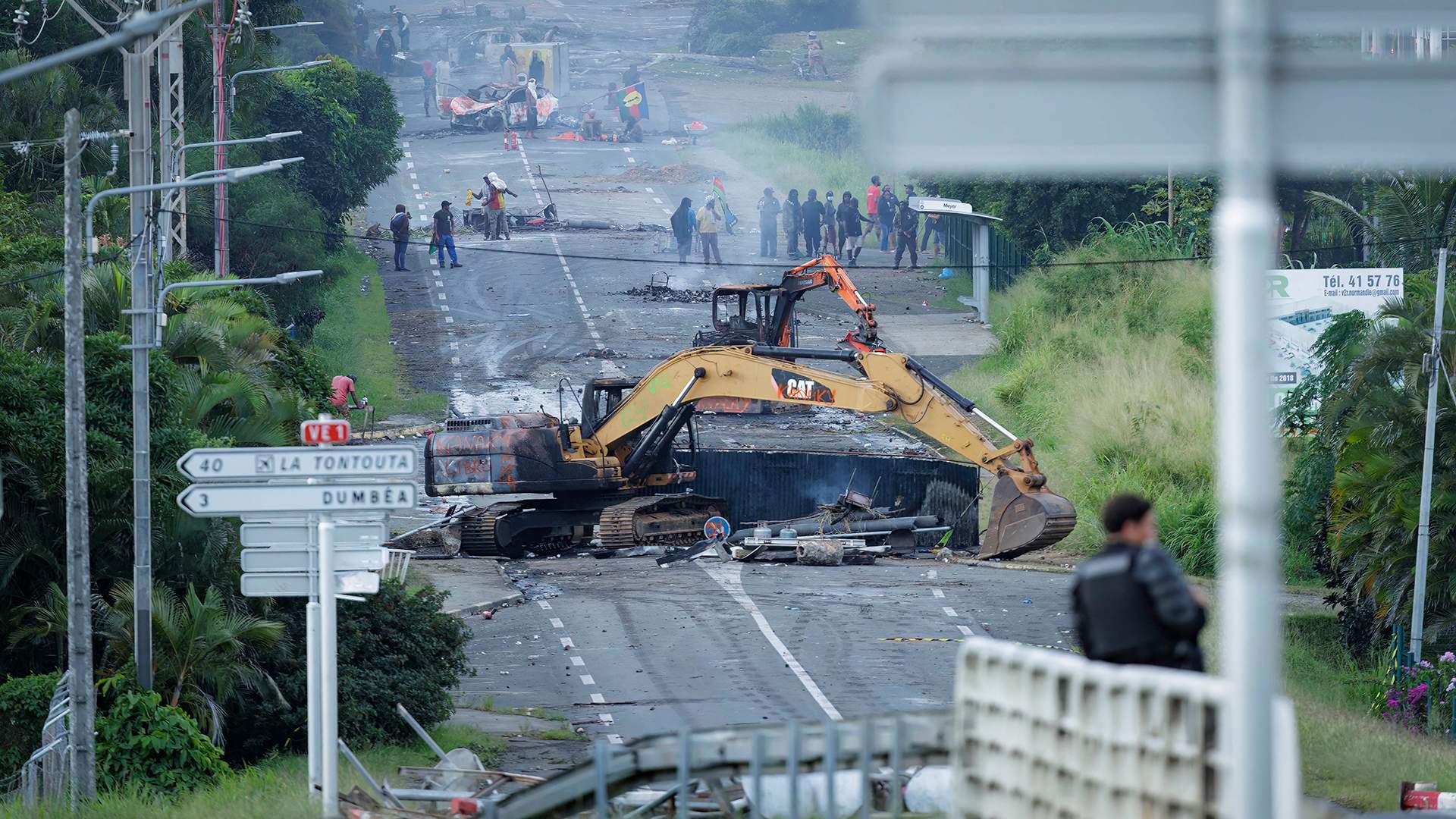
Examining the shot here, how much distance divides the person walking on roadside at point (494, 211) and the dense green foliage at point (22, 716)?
41.6 metres

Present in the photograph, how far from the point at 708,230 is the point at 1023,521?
100 feet

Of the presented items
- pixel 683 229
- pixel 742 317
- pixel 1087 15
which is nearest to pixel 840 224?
pixel 683 229

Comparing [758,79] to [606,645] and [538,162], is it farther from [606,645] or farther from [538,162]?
[606,645]

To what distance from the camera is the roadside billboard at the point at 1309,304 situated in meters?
34.6

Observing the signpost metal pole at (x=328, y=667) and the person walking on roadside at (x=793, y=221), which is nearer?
the signpost metal pole at (x=328, y=667)

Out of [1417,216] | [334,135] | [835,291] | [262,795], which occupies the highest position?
[334,135]

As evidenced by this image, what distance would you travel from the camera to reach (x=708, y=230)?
183ft

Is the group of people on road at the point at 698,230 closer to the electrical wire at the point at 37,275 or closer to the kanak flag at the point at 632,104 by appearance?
the kanak flag at the point at 632,104

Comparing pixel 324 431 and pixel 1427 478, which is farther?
pixel 1427 478

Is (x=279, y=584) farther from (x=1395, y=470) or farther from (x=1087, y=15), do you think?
(x=1395, y=470)

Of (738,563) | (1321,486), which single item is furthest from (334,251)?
(1321,486)

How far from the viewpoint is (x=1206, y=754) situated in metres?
6.26

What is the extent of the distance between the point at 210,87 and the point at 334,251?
295 inches

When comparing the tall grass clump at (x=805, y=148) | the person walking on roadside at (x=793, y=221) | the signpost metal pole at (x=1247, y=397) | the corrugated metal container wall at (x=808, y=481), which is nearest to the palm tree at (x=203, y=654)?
the corrugated metal container wall at (x=808, y=481)
